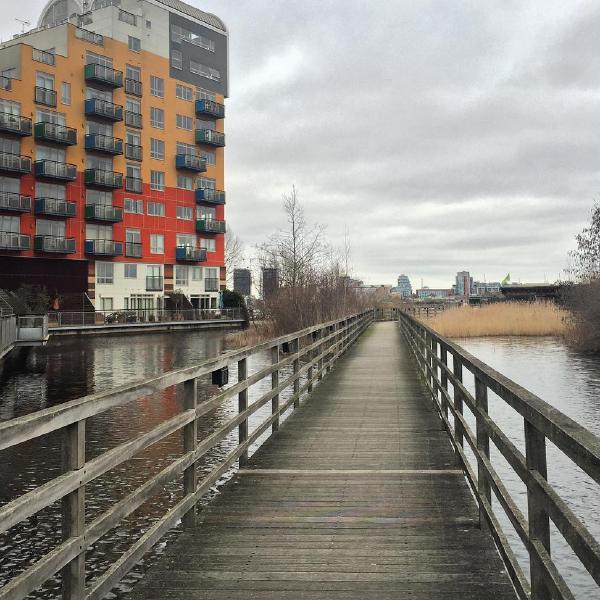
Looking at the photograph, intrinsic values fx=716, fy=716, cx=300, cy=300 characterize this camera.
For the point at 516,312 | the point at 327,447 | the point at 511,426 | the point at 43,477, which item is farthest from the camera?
the point at 516,312

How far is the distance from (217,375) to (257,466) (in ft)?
4.99

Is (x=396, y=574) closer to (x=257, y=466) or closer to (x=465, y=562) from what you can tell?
(x=465, y=562)

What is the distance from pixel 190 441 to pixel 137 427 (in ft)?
24.6

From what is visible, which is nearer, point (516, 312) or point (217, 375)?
point (217, 375)

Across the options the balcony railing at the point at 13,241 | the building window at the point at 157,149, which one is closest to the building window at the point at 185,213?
the building window at the point at 157,149

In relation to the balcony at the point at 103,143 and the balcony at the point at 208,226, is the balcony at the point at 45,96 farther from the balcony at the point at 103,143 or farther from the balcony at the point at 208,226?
the balcony at the point at 208,226

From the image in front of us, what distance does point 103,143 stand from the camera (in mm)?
52500

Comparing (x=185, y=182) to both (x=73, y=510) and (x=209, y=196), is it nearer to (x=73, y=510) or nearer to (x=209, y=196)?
(x=209, y=196)

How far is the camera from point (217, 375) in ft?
19.4

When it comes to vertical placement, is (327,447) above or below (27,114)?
below

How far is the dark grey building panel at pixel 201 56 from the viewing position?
60.2 meters

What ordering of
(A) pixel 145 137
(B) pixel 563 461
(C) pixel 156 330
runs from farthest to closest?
(A) pixel 145 137, (C) pixel 156 330, (B) pixel 563 461

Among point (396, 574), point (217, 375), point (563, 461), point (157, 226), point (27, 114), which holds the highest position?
point (27, 114)

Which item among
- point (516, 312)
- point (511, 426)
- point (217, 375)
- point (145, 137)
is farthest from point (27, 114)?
point (217, 375)
